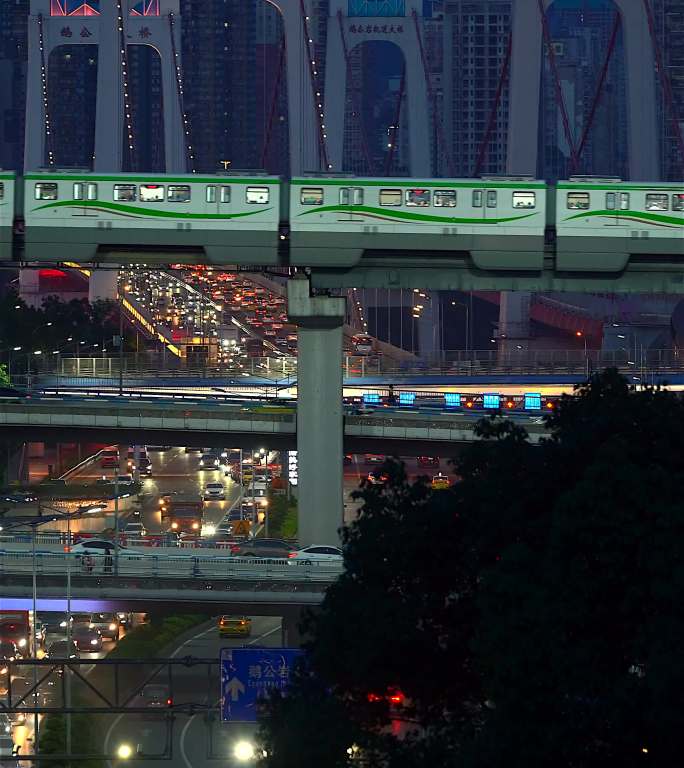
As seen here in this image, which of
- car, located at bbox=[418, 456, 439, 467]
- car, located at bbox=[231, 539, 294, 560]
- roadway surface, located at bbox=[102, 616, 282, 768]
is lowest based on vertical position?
roadway surface, located at bbox=[102, 616, 282, 768]

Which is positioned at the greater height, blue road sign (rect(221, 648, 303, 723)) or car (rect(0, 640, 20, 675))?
blue road sign (rect(221, 648, 303, 723))

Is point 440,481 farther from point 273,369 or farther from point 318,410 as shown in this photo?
point 318,410

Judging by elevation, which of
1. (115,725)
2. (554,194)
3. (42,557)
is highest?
(554,194)

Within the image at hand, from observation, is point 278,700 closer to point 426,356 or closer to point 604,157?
point 426,356

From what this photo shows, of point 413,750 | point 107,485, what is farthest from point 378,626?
point 107,485

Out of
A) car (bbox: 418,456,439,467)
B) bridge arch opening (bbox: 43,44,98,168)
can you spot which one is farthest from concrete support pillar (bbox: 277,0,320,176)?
bridge arch opening (bbox: 43,44,98,168)

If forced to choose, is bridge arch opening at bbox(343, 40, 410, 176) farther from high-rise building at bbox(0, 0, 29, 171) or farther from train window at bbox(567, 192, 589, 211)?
train window at bbox(567, 192, 589, 211)
